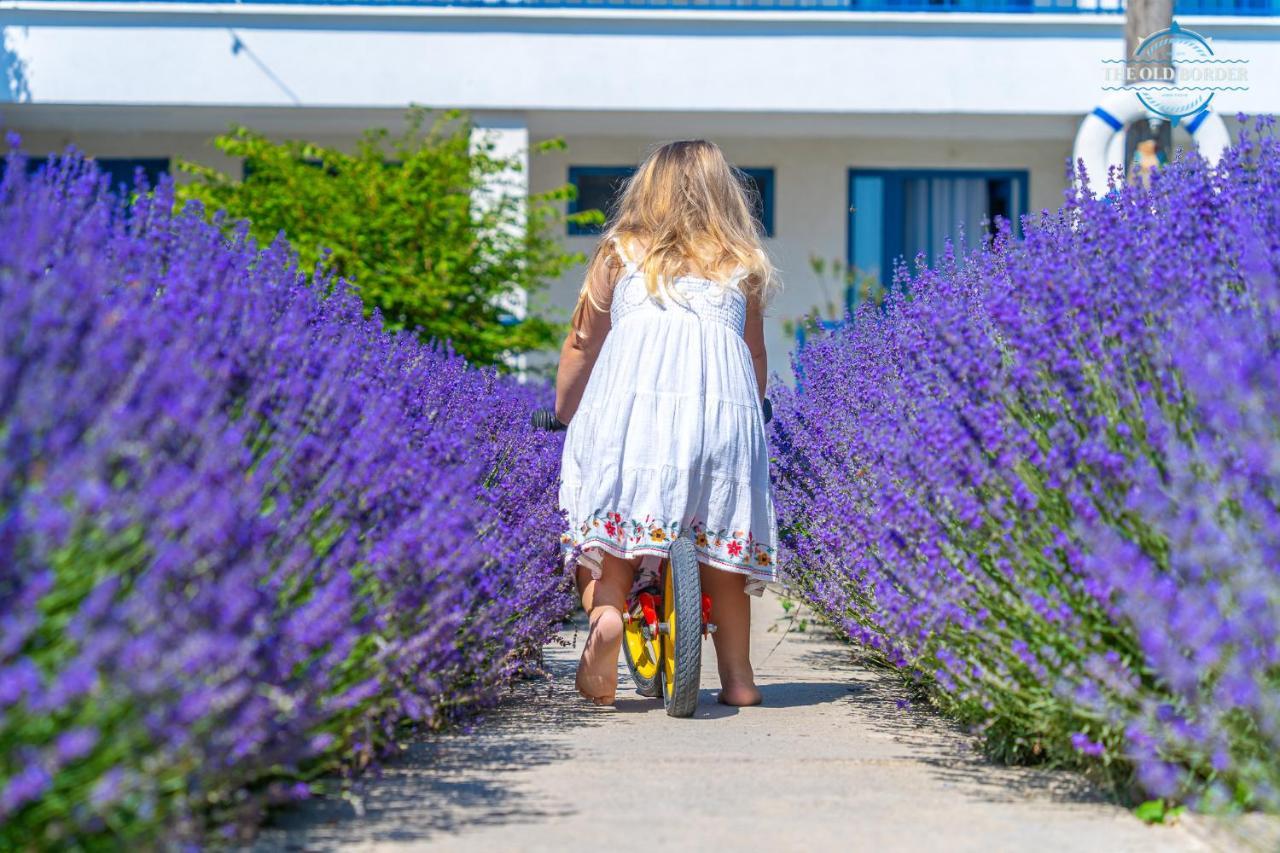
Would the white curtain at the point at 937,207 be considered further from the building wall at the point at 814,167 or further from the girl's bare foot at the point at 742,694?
the girl's bare foot at the point at 742,694

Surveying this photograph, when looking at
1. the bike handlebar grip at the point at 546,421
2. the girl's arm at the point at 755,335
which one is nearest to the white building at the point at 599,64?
the bike handlebar grip at the point at 546,421

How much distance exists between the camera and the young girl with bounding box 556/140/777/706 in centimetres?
455

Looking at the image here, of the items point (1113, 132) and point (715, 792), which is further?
point (1113, 132)

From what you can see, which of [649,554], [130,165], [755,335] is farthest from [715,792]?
[130,165]

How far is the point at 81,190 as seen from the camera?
11.6ft

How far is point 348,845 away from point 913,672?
2.14 metres

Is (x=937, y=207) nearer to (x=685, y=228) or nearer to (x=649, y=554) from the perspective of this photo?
(x=685, y=228)

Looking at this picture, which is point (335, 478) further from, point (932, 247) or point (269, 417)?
point (932, 247)

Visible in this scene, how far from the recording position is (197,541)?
251cm

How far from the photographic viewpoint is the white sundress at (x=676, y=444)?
Answer: 14.9ft

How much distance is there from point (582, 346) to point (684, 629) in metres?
1.08

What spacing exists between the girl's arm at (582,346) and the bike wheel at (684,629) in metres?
0.69

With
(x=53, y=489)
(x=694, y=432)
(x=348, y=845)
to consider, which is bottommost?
(x=348, y=845)

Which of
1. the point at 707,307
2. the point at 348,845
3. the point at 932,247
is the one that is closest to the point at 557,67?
the point at 932,247
